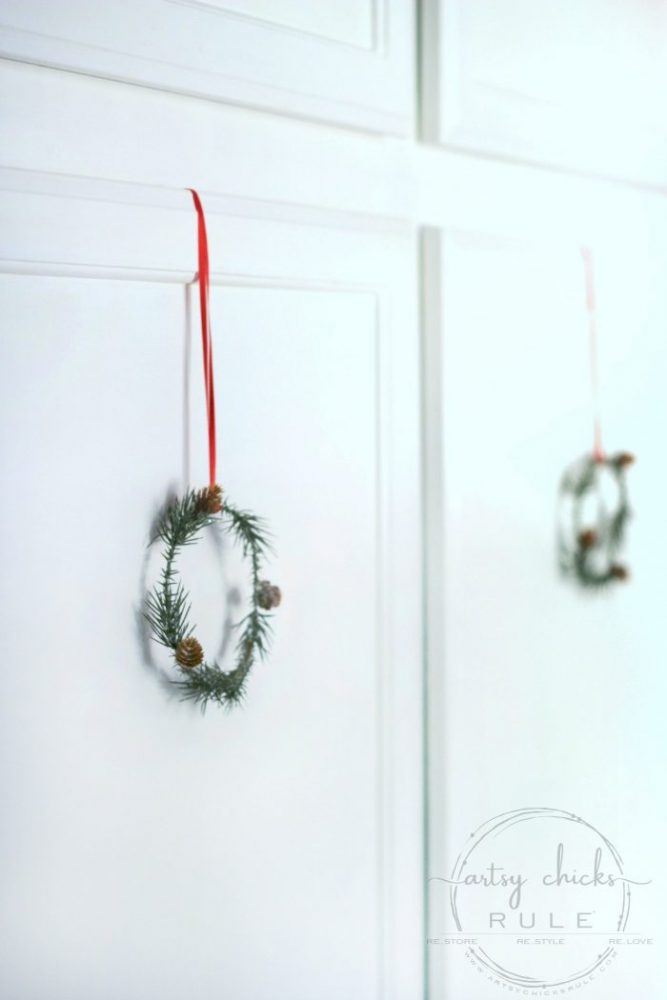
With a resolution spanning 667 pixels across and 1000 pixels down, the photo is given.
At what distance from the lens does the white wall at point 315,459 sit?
1.90 ft

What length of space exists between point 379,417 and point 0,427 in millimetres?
298

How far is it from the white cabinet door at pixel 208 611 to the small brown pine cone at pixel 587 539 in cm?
18

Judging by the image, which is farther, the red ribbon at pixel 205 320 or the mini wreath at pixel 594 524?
the mini wreath at pixel 594 524

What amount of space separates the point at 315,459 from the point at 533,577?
0.24 meters

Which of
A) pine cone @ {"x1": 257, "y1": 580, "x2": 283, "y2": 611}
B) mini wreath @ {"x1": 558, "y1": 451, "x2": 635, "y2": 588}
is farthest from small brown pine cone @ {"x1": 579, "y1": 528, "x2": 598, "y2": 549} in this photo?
pine cone @ {"x1": 257, "y1": 580, "x2": 283, "y2": 611}

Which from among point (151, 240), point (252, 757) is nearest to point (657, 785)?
point (252, 757)

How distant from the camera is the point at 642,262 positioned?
2.79ft

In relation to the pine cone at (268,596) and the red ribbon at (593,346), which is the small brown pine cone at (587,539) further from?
the pine cone at (268,596)

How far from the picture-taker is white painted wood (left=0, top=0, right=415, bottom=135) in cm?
57

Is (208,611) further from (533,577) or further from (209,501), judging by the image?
(533,577)

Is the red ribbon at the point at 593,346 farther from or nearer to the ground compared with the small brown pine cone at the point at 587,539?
farther from the ground

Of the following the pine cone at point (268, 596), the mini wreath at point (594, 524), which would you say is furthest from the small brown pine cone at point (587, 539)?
the pine cone at point (268, 596)

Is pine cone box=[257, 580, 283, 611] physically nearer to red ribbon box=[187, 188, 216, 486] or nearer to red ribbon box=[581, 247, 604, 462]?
red ribbon box=[187, 188, 216, 486]

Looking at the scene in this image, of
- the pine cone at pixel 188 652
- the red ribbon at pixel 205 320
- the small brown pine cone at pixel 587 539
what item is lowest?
the pine cone at pixel 188 652
